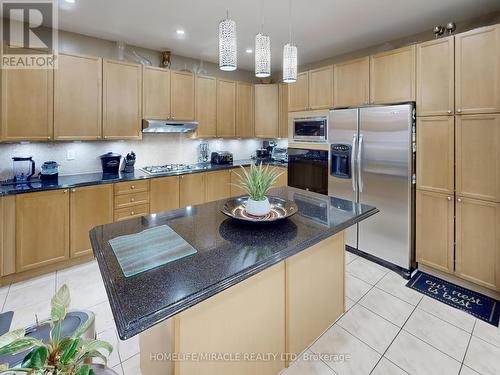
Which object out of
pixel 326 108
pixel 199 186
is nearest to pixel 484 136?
pixel 326 108

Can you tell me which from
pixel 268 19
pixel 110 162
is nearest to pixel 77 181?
pixel 110 162

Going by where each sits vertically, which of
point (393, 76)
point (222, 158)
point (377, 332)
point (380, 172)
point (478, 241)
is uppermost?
point (393, 76)

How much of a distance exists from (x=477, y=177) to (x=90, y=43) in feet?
15.2

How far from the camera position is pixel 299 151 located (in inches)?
158

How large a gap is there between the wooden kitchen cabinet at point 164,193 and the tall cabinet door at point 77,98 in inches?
36.0

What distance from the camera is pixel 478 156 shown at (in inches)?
97.5

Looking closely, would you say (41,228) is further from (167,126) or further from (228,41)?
(228,41)

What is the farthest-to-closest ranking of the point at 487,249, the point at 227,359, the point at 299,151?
the point at 299,151
the point at 487,249
the point at 227,359

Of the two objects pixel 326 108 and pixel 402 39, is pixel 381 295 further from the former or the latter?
pixel 402 39

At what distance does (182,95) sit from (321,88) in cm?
200

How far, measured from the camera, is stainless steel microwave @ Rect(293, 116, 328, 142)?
3634 mm

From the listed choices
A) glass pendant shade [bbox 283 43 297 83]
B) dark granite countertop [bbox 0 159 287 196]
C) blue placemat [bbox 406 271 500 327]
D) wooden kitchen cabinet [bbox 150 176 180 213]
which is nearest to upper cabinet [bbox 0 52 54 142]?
dark granite countertop [bbox 0 159 287 196]

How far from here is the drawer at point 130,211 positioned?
335 cm

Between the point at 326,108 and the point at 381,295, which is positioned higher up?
the point at 326,108
